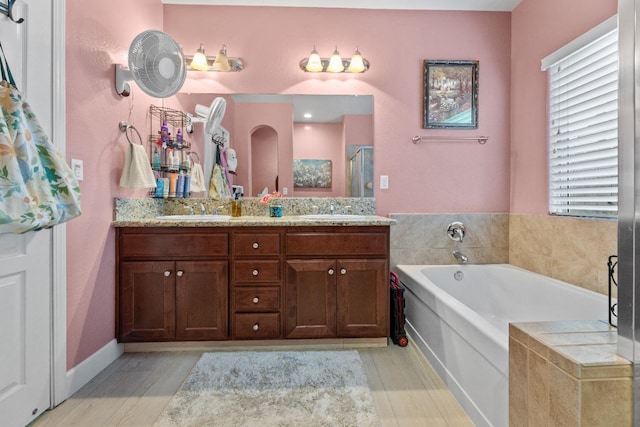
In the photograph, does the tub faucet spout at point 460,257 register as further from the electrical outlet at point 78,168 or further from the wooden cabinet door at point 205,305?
the electrical outlet at point 78,168

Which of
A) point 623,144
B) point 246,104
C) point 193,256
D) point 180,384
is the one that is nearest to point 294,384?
point 180,384

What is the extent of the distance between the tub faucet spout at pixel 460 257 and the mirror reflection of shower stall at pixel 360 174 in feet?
2.72

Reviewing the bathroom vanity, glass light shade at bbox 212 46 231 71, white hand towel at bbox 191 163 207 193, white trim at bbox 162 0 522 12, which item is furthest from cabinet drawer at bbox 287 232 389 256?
white trim at bbox 162 0 522 12

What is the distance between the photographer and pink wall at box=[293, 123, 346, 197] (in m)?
2.57

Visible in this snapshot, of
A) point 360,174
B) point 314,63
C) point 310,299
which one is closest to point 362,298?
point 310,299

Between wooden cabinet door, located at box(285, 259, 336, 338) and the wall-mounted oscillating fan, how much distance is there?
1.41 meters

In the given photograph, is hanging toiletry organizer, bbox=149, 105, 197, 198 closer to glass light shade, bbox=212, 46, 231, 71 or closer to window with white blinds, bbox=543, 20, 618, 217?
glass light shade, bbox=212, 46, 231, 71

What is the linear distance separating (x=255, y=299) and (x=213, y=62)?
6.20ft

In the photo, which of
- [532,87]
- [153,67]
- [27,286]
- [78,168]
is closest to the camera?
[27,286]

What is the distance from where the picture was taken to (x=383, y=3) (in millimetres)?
2496

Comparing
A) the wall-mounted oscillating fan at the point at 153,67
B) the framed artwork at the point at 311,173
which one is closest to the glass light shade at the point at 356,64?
the framed artwork at the point at 311,173

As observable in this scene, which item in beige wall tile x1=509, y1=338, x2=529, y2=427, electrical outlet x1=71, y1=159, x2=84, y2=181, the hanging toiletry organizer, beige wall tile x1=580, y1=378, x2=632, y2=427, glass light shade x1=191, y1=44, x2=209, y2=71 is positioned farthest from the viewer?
glass light shade x1=191, y1=44, x2=209, y2=71

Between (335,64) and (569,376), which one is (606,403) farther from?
(335,64)

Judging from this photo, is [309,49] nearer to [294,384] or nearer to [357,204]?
[357,204]
